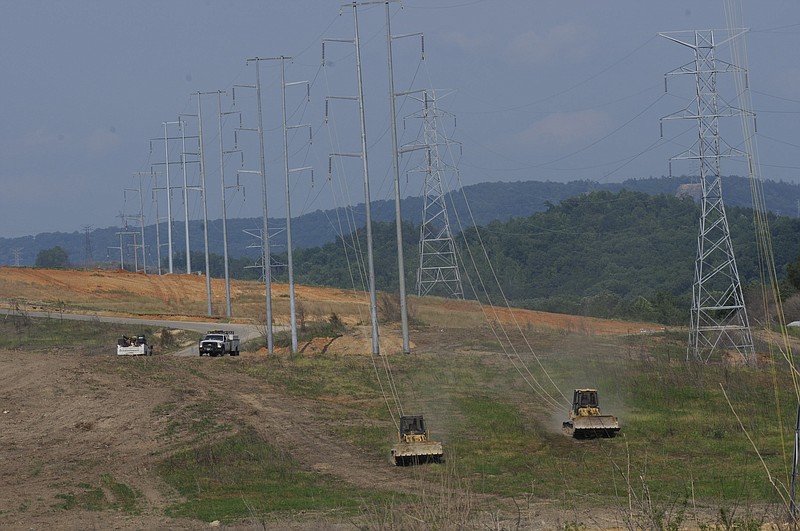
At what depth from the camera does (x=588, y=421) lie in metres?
34.5

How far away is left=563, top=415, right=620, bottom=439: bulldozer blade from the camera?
3450 cm

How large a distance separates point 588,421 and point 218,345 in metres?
32.0

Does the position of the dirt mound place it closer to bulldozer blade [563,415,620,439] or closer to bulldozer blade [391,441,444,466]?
bulldozer blade [563,415,620,439]

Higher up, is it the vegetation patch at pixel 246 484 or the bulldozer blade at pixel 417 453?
the bulldozer blade at pixel 417 453

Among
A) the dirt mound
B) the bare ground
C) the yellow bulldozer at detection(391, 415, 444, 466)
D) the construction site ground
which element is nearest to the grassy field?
the construction site ground

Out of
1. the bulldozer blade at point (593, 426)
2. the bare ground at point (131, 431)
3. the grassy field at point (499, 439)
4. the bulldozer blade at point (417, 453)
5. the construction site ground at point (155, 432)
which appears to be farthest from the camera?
the bulldozer blade at point (593, 426)

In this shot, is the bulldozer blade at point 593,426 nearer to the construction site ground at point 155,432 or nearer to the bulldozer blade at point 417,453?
the bulldozer blade at point 417,453

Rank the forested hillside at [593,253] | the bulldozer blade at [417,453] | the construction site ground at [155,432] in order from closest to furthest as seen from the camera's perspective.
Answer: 1. the construction site ground at [155,432]
2. the bulldozer blade at [417,453]
3. the forested hillside at [593,253]

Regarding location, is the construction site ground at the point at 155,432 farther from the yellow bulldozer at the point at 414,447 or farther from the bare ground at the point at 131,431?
the yellow bulldozer at the point at 414,447

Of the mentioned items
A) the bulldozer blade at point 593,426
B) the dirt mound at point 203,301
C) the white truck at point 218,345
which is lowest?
the bulldozer blade at point 593,426

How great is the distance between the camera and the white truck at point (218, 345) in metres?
62.3

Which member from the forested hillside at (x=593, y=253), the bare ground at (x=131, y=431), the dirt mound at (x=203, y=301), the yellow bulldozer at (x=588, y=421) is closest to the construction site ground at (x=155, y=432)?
the bare ground at (x=131, y=431)

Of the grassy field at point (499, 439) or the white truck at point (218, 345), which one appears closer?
the grassy field at point (499, 439)

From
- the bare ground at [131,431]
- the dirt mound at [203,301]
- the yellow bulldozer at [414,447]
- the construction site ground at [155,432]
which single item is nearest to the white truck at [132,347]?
the bare ground at [131,431]
